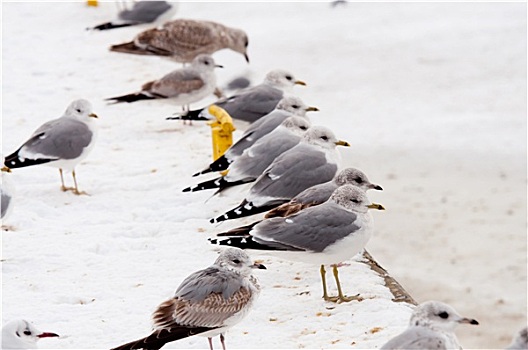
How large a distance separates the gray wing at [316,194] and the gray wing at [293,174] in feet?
0.87

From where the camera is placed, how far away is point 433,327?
3879mm

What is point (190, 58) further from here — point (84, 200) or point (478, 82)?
point (478, 82)

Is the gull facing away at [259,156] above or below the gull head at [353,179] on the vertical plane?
below

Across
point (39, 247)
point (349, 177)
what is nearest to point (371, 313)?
point (349, 177)

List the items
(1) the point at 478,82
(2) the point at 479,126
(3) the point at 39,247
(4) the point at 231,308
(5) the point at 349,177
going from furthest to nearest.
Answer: (1) the point at 478,82 → (2) the point at 479,126 → (3) the point at 39,247 → (5) the point at 349,177 → (4) the point at 231,308

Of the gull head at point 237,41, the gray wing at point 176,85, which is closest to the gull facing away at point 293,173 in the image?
the gray wing at point 176,85

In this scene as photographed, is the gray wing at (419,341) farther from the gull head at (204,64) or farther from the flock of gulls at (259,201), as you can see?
the gull head at (204,64)

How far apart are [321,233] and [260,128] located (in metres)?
2.00

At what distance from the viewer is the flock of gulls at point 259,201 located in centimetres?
422

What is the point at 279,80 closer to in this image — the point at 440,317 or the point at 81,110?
the point at 81,110

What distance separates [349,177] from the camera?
17.9ft

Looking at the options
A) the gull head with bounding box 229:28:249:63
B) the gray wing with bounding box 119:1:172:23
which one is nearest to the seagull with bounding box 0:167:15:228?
the gull head with bounding box 229:28:249:63

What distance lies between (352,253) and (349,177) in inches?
22.9

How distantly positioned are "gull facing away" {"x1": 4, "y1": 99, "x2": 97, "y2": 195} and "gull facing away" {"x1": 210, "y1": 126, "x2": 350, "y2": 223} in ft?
4.96
